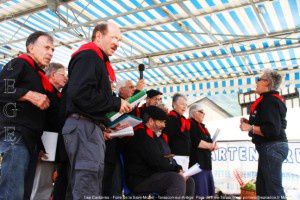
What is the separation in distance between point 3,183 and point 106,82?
936 millimetres

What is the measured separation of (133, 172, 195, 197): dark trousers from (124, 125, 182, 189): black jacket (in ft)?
0.21

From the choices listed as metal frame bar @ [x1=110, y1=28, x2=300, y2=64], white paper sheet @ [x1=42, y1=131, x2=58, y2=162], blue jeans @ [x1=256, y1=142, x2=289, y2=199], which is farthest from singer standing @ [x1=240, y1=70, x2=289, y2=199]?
metal frame bar @ [x1=110, y1=28, x2=300, y2=64]

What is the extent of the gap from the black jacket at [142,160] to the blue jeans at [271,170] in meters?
1.06

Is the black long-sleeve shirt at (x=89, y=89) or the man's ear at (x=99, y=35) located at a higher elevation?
the man's ear at (x=99, y=35)

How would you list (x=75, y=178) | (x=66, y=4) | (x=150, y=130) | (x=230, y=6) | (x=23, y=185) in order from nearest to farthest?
1. (x=75, y=178)
2. (x=23, y=185)
3. (x=150, y=130)
4. (x=230, y=6)
5. (x=66, y=4)

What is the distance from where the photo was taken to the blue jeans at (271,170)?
134 inches

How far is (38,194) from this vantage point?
2695 millimetres

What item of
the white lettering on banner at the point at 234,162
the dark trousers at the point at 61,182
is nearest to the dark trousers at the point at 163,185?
the dark trousers at the point at 61,182

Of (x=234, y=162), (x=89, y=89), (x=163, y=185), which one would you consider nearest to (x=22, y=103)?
(x=89, y=89)

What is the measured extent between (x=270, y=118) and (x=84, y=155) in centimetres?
238

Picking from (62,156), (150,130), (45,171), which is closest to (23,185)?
(62,156)

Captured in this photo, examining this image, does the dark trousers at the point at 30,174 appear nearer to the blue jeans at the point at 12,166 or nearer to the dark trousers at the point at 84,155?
the blue jeans at the point at 12,166

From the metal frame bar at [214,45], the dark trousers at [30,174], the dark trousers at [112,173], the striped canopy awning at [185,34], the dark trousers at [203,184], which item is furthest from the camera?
the metal frame bar at [214,45]

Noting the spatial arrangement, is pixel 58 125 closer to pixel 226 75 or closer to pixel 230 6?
pixel 230 6
